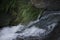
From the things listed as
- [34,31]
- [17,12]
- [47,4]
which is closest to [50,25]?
[34,31]

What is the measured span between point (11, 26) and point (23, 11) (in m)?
0.53

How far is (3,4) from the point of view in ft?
19.7

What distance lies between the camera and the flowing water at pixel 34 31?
158 inches

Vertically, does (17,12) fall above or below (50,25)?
above

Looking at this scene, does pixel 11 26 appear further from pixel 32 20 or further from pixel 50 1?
pixel 50 1

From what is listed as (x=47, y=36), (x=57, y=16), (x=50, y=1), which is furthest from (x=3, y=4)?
(x=47, y=36)

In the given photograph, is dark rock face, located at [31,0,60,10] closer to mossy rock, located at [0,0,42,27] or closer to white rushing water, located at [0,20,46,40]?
mossy rock, located at [0,0,42,27]

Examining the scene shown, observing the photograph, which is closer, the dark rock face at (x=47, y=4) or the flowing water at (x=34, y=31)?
the flowing water at (x=34, y=31)

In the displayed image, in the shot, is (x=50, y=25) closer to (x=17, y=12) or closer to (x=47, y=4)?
(x=47, y=4)

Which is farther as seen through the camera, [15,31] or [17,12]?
[17,12]

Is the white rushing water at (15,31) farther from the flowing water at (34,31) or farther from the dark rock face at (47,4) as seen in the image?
the dark rock face at (47,4)

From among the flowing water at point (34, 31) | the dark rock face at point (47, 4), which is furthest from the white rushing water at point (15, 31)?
the dark rock face at point (47, 4)

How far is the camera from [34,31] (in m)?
4.38

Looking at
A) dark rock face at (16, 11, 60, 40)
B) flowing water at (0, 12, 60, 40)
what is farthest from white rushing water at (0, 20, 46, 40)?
dark rock face at (16, 11, 60, 40)
